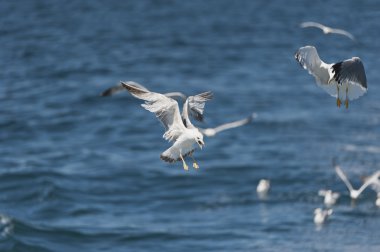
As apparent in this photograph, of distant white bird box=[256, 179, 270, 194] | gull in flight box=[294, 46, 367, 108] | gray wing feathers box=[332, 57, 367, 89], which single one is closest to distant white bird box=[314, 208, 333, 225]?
distant white bird box=[256, 179, 270, 194]

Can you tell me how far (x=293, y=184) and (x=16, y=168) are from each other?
42.1 feet

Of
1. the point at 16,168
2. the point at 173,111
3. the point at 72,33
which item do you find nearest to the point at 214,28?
the point at 72,33

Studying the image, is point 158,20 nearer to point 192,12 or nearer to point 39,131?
point 192,12

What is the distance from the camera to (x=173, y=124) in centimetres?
2030

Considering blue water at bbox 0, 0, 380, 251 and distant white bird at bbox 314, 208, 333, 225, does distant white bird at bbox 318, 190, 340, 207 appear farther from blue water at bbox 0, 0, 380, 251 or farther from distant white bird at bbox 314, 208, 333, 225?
distant white bird at bbox 314, 208, 333, 225

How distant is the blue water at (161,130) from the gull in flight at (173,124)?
14947mm

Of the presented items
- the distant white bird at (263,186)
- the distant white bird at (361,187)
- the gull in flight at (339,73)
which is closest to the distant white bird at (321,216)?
the distant white bird at (361,187)

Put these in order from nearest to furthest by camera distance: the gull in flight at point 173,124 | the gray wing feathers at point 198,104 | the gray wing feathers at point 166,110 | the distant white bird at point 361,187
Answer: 1. the gull in flight at point 173,124
2. the gray wing feathers at point 166,110
3. the gray wing feathers at point 198,104
4. the distant white bird at point 361,187

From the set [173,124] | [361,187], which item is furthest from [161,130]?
[173,124]

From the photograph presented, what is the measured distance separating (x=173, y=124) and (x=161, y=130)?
97.1ft

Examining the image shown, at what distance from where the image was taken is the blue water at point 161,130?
36438mm

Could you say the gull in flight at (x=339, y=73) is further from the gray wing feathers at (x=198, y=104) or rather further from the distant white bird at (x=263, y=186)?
the distant white bird at (x=263, y=186)

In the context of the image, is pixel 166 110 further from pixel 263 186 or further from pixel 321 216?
pixel 263 186

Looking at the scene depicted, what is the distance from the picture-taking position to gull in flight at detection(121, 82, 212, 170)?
19625 mm
